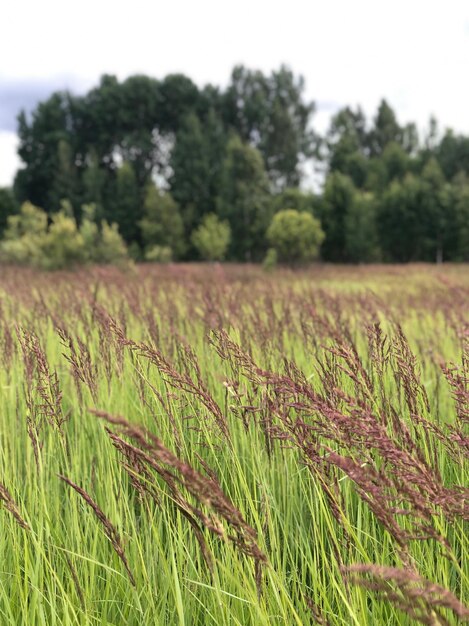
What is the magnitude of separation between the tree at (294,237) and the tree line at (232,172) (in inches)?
209

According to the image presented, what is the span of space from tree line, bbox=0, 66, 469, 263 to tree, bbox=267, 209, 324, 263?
5314 mm

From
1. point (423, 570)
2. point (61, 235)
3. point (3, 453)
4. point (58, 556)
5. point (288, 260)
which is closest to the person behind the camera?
point (423, 570)

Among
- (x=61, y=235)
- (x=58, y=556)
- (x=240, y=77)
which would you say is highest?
(x=240, y=77)

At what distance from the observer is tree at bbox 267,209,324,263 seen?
2439 cm

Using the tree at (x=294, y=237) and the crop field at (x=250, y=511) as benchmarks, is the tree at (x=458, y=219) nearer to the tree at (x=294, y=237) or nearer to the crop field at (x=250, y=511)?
the tree at (x=294, y=237)

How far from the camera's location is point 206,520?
2.73ft

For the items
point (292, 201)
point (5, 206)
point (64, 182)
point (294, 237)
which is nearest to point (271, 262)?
point (294, 237)

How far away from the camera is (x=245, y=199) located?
3275 centimetres

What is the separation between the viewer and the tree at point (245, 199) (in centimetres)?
3161

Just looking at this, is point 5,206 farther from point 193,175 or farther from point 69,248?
point 69,248

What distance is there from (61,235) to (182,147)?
29.1 m

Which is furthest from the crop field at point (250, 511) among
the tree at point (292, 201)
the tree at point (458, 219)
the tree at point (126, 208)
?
the tree at point (126, 208)

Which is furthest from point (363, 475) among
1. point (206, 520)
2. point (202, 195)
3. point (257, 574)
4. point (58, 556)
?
point (202, 195)

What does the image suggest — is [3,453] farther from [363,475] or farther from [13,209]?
[13,209]
